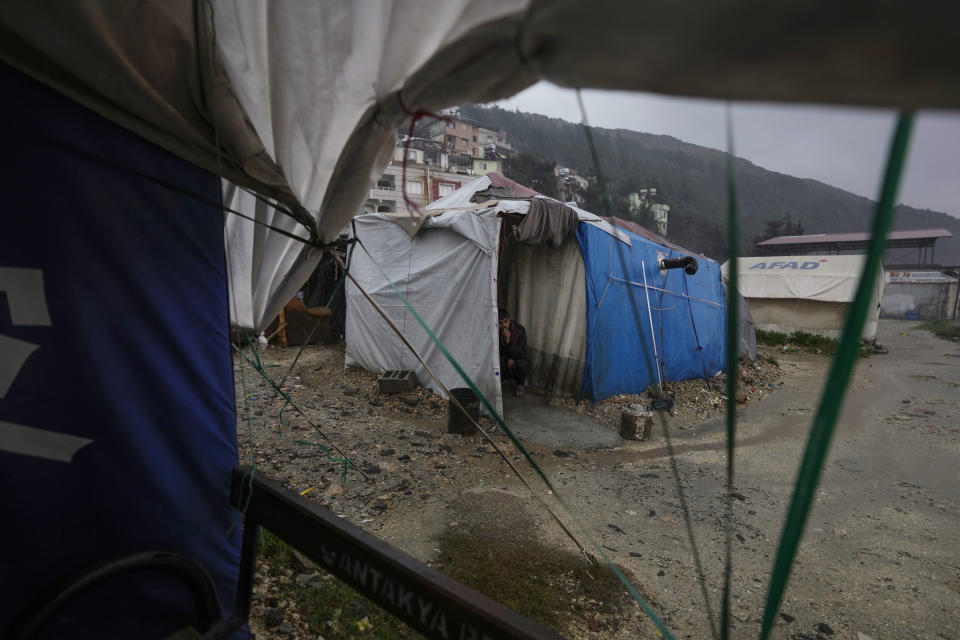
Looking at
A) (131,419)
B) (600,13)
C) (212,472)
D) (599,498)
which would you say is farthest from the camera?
(599,498)

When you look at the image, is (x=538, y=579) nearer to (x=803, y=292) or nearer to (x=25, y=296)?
(x=25, y=296)

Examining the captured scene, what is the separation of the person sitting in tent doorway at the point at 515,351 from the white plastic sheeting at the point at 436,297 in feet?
2.95

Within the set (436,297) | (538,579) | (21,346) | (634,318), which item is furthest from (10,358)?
(634,318)

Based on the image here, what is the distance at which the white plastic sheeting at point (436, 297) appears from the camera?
19.7 feet

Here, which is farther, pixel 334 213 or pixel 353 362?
pixel 353 362

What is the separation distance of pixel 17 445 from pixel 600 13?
2173 millimetres

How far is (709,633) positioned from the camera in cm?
253

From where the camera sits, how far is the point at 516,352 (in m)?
6.95

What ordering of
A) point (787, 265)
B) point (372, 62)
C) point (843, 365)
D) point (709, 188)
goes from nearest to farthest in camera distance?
1. point (843, 365)
2. point (709, 188)
3. point (372, 62)
4. point (787, 265)

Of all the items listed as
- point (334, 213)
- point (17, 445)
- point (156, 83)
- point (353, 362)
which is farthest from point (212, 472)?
point (353, 362)

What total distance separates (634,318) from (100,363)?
5.53 metres

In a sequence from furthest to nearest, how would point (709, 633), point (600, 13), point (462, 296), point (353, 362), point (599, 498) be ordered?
point (353, 362), point (462, 296), point (599, 498), point (709, 633), point (600, 13)

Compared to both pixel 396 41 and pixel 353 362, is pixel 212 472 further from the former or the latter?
pixel 353 362

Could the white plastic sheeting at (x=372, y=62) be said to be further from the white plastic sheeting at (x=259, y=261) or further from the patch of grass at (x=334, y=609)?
the patch of grass at (x=334, y=609)
